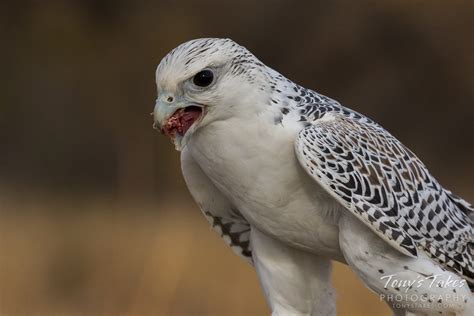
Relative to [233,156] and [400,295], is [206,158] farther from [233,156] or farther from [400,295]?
[400,295]

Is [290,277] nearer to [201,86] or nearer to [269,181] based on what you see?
[269,181]

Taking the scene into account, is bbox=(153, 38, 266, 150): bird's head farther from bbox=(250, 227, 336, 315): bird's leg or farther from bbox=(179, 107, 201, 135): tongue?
bbox=(250, 227, 336, 315): bird's leg

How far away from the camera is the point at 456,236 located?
2590 mm

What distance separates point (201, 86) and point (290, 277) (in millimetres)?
558

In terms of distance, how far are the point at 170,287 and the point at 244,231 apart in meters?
1.23

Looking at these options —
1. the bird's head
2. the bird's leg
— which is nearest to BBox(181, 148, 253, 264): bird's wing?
the bird's leg

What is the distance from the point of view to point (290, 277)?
270 centimetres

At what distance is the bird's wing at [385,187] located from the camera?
7.89ft

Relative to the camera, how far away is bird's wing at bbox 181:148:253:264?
2713 mm

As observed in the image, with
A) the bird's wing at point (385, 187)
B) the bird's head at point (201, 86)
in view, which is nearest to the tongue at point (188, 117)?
the bird's head at point (201, 86)

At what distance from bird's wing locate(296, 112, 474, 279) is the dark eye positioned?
0.71 ft

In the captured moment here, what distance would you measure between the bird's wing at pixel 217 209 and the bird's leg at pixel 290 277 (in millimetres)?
91

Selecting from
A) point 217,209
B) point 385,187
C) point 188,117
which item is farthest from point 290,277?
point 188,117

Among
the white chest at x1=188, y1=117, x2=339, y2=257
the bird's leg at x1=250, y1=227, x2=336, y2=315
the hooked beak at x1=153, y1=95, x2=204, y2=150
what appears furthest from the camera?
the bird's leg at x1=250, y1=227, x2=336, y2=315
